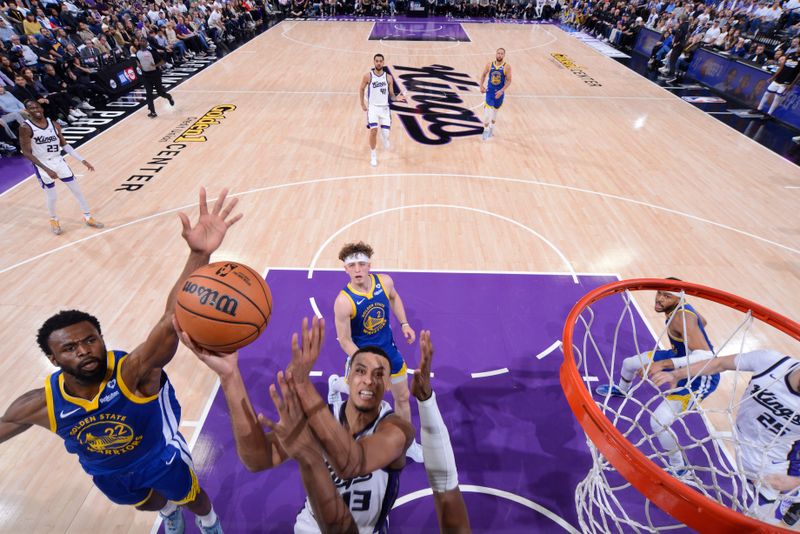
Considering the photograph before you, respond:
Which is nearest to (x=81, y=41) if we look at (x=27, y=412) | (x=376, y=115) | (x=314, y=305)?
(x=376, y=115)

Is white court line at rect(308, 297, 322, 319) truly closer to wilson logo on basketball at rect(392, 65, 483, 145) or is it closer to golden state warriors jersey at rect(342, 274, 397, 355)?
golden state warriors jersey at rect(342, 274, 397, 355)

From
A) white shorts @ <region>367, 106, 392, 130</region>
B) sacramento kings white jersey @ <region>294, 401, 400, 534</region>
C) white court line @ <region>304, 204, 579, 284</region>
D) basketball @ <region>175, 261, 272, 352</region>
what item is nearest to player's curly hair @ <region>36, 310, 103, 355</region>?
basketball @ <region>175, 261, 272, 352</region>

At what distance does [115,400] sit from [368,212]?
524 centimetres

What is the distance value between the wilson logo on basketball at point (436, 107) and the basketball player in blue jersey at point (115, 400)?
8155mm

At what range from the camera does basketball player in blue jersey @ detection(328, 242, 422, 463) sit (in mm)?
3723

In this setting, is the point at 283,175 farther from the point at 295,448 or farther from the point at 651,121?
the point at 651,121

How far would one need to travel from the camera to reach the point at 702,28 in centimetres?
1579

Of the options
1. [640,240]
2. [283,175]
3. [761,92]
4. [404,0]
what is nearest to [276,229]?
[283,175]

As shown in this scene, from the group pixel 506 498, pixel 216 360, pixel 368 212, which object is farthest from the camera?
pixel 368 212

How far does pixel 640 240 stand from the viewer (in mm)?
6754

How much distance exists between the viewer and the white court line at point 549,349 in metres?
4.83

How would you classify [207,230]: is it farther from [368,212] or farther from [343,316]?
[368,212]

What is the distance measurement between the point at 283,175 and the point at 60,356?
6.55 meters

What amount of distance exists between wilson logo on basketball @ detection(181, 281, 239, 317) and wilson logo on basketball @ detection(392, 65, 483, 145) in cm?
819
